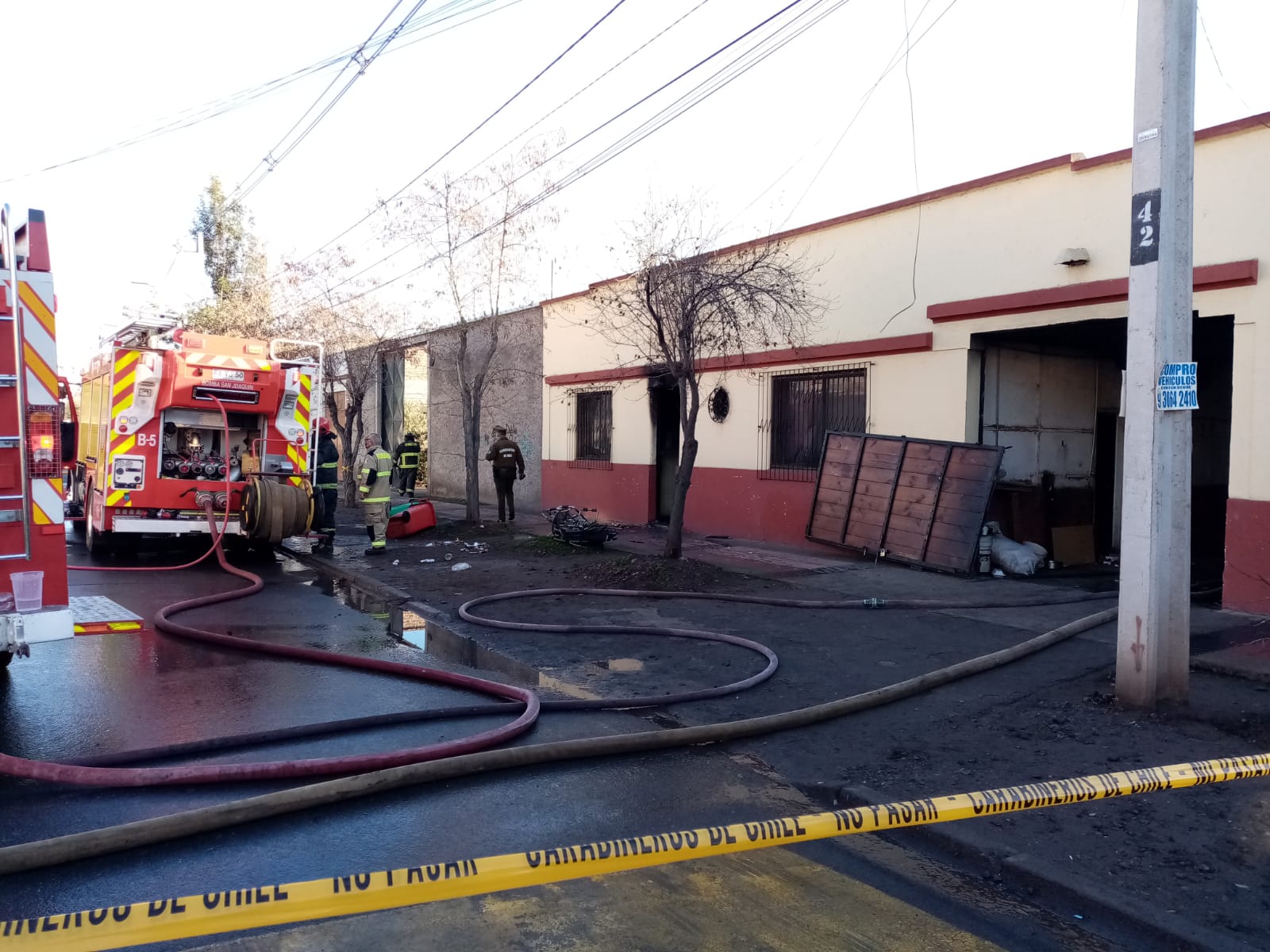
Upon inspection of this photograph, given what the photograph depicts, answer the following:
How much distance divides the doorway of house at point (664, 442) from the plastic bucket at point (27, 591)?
11.7m

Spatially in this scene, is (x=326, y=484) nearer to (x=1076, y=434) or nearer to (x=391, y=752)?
(x=391, y=752)

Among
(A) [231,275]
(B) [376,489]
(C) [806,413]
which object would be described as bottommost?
(B) [376,489]

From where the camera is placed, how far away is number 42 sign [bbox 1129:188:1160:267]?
541cm

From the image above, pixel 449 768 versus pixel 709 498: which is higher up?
pixel 709 498

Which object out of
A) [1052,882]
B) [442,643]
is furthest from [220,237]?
[1052,882]

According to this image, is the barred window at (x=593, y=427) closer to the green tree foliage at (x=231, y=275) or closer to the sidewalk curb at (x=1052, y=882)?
the green tree foliage at (x=231, y=275)

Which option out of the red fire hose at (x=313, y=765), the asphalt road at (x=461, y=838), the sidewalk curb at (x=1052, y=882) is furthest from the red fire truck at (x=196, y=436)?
the sidewalk curb at (x=1052, y=882)

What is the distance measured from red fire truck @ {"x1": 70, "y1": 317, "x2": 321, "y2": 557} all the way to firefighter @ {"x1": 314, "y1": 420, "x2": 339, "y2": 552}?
A: 3.27 feet

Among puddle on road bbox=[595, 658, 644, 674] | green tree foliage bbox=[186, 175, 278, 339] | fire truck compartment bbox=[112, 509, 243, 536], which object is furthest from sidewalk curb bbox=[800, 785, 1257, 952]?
green tree foliage bbox=[186, 175, 278, 339]

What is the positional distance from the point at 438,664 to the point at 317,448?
7128 mm

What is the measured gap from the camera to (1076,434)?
42.7ft

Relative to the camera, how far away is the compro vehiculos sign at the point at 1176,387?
530cm

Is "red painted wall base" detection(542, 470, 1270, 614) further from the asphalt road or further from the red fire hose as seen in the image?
the red fire hose

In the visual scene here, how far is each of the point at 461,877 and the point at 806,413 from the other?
38.4ft
